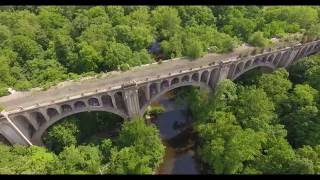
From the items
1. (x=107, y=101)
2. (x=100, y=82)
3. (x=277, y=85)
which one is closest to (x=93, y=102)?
(x=107, y=101)

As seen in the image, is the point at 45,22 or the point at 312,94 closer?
the point at 312,94

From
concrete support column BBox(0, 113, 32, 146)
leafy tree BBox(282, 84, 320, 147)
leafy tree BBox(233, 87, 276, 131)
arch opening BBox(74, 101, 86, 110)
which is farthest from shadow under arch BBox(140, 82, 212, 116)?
concrete support column BBox(0, 113, 32, 146)

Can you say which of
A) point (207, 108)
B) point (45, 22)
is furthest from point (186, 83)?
point (45, 22)

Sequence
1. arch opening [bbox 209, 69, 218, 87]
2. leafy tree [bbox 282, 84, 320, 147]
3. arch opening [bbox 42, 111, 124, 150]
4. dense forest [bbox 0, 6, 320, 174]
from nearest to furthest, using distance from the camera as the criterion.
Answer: dense forest [bbox 0, 6, 320, 174], leafy tree [bbox 282, 84, 320, 147], arch opening [bbox 42, 111, 124, 150], arch opening [bbox 209, 69, 218, 87]

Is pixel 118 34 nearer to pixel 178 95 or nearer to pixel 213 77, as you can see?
pixel 178 95

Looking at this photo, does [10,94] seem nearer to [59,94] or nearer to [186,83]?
[59,94]

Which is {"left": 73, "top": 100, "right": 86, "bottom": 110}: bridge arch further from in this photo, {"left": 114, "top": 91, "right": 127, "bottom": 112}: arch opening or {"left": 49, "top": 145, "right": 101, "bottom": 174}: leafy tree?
{"left": 49, "top": 145, "right": 101, "bottom": 174}: leafy tree

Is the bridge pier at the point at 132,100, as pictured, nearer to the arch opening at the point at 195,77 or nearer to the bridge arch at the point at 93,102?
the bridge arch at the point at 93,102
